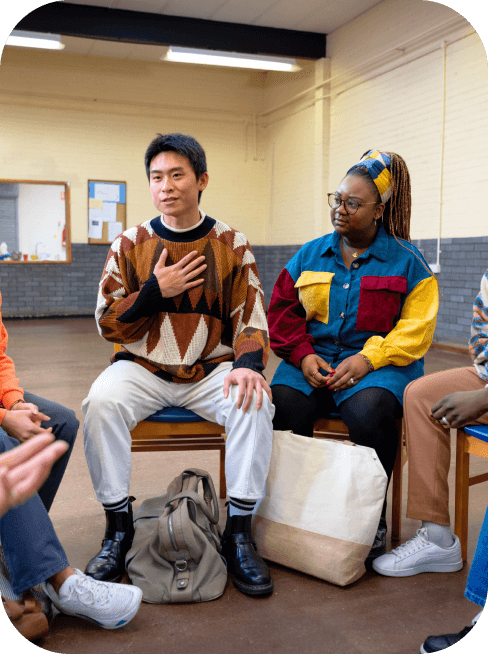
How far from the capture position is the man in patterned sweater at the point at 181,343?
1.73 meters

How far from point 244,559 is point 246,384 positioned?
51 cm

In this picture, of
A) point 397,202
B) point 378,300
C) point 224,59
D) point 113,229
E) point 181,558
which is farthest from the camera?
point 113,229

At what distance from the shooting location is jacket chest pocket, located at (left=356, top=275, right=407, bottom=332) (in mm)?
2014

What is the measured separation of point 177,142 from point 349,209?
0.63 metres

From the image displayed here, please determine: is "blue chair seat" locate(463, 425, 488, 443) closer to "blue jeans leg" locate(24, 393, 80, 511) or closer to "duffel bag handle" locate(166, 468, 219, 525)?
"duffel bag handle" locate(166, 468, 219, 525)

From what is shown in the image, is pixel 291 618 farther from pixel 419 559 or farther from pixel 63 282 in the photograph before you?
pixel 63 282

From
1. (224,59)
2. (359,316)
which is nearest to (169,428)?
→ (359,316)

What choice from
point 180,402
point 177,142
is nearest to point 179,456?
point 180,402

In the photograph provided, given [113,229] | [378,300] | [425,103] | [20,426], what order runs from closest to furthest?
1. [20,426]
2. [378,300]
3. [425,103]
4. [113,229]

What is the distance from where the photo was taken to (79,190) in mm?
9664

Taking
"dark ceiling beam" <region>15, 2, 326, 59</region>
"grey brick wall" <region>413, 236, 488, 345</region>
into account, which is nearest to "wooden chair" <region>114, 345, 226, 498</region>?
"grey brick wall" <region>413, 236, 488, 345</region>

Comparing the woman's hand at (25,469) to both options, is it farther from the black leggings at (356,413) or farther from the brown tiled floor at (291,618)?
the black leggings at (356,413)

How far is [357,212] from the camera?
2.04m

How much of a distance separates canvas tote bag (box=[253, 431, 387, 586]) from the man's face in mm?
832
